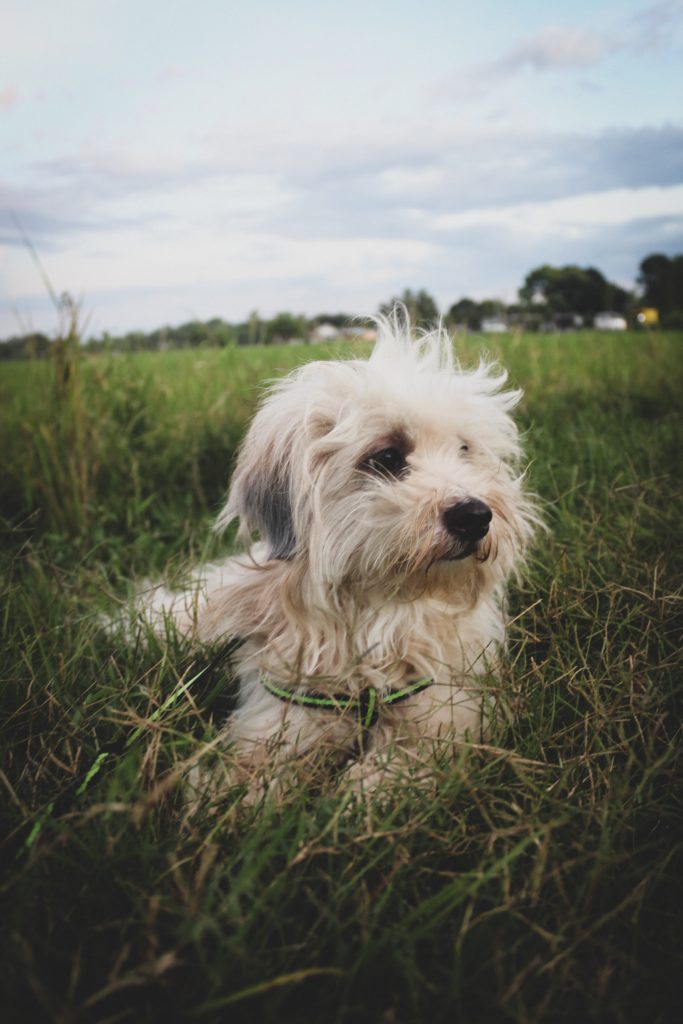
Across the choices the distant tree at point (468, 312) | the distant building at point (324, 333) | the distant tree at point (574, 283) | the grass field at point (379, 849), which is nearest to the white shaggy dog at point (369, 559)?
the grass field at point (379, 849)

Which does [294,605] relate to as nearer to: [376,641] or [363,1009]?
[376,641]

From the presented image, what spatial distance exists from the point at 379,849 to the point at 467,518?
936 millimetres

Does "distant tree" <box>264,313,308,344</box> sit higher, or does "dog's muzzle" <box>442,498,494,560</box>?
"distant tree" <box>264,313,308,344</box>

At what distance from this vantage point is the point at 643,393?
578 centimetres

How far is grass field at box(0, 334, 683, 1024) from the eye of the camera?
1.14 m

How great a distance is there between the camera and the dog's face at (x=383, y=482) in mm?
2002

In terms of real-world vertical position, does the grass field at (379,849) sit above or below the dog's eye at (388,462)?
below

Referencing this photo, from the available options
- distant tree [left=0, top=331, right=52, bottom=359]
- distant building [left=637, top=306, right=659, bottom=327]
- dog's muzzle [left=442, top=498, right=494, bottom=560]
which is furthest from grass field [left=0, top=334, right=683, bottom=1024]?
distant building [left=637, top=306, right=659, bottom=327]

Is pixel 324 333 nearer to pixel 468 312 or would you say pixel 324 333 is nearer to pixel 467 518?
pixel 468 312

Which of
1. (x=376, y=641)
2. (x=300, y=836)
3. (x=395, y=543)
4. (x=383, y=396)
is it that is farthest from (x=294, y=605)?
(x=300, y=836)

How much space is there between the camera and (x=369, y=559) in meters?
2.06

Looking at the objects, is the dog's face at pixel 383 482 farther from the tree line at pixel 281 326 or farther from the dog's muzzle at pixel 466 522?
the tree line at pixel 281 326

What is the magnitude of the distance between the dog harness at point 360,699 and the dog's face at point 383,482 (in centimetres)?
32

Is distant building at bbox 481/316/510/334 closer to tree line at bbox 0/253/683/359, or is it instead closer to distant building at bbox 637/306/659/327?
tree line at bbox 0/253/683/359
